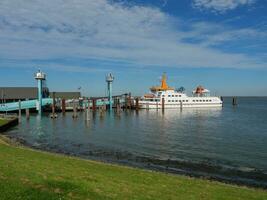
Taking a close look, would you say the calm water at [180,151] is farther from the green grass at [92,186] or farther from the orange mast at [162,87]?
the orange mast at [162,87]

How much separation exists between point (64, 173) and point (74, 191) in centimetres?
326

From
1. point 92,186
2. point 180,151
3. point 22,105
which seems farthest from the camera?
point 22,105

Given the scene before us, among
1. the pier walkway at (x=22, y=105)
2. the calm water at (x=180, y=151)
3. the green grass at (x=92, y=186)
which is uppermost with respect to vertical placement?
the pier walkway at (x=22, y=105)

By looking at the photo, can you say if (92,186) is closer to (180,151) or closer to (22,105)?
(180,151)

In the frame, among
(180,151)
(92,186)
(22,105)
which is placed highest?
(22,105)

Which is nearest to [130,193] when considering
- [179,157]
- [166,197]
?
[166,197]

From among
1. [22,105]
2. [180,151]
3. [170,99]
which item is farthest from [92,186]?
[170,99]

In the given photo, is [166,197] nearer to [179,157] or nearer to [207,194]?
[207,194]

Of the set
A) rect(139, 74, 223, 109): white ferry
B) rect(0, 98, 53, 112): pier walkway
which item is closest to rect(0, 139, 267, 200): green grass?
rect(0, 98, 53, 112): pier walkway

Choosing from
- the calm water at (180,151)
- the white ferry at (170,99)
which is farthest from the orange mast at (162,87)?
the calm water at (180,151)

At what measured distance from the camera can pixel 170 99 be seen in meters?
117

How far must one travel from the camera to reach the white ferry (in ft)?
377

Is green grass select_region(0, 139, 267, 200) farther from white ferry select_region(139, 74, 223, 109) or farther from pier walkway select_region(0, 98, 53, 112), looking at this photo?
white ferry select_region(139, 74, 223, 109)

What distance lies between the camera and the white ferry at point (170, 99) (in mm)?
114875
